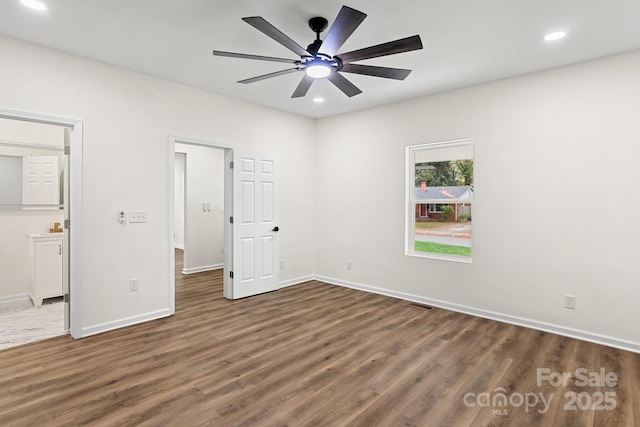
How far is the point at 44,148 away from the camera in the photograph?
14.6 feet

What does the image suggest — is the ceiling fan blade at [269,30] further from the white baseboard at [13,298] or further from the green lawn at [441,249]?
the white baseboard at [13,298]

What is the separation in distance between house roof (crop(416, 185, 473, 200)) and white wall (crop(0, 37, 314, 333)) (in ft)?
9.43

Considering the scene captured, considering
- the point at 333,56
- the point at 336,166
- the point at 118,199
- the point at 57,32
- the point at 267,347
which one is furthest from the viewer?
the point at 336,166

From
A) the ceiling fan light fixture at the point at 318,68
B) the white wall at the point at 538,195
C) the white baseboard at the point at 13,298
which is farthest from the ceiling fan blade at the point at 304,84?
the white baseboard at the point at 13,298

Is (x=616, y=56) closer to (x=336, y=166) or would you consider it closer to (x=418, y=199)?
(x=418, y=199)

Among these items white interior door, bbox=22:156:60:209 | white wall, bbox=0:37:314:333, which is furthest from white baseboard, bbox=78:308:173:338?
white interior door, bbox=22:156:60:209

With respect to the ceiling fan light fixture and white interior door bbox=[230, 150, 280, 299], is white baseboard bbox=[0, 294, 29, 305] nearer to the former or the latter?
white interior door bbox=[230, 150, 280, 299]

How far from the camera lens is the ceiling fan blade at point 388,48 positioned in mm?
2221

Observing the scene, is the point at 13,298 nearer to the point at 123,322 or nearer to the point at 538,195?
the point at 123,322

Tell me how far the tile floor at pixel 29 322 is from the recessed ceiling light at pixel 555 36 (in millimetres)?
5309

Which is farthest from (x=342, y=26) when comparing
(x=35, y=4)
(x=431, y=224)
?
(x=431, y=224)

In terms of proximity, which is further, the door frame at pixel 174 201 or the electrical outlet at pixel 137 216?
the door frame at pixel 174 201

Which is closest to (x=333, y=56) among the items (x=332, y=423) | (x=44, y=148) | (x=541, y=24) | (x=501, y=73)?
(x=541, y=24)

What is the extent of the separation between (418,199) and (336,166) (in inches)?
58.1
